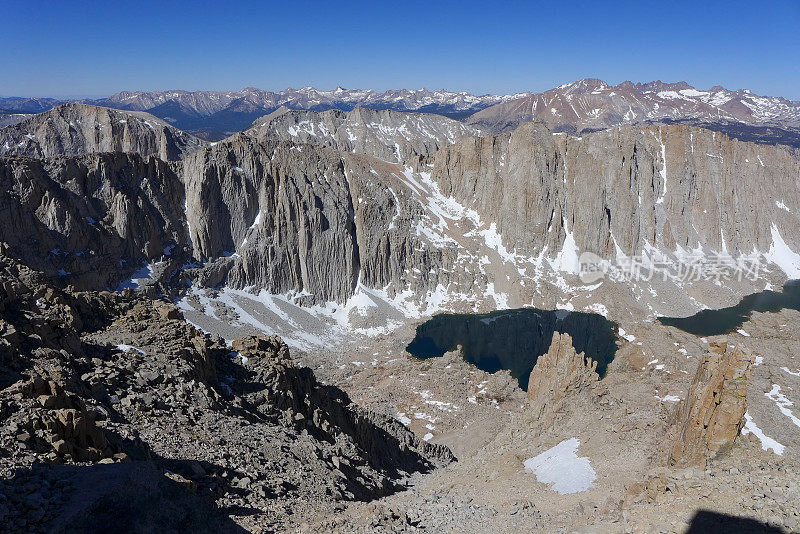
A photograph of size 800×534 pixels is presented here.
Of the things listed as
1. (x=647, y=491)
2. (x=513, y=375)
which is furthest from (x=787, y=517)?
(x=513, y=375)

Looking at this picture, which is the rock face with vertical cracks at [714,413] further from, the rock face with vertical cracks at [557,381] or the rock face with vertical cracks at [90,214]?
the rock face with vertical cracks at [90,214]

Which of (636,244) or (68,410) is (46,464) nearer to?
(68,410)

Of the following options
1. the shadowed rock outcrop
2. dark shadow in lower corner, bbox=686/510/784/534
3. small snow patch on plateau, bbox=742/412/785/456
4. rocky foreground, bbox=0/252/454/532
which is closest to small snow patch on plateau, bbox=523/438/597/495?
rocky foreground, bbox=0/252/454/532

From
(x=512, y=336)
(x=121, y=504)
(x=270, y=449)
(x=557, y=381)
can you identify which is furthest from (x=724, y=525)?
(x=512, y=336)

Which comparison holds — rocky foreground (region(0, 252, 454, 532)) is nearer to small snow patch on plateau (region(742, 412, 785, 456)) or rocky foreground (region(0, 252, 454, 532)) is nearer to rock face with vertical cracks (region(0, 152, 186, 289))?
small snow patch on plateau (region(742, 412, 785, 456))

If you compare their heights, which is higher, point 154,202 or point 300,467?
point 154,202

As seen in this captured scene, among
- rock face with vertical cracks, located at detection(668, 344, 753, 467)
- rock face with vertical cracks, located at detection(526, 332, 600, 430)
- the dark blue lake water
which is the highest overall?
rock face with vertical cracks, located at detection(668, 344, 753, 467)
